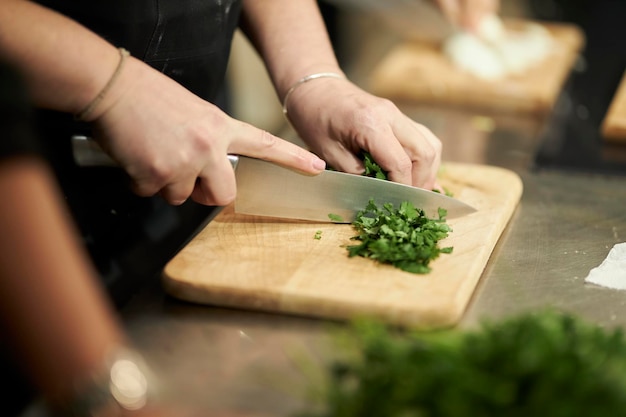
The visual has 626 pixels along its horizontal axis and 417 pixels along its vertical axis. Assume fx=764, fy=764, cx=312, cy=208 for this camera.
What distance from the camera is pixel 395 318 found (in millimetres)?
1194

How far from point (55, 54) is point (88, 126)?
0.34m

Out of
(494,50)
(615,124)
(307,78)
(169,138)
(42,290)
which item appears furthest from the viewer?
(494,50)

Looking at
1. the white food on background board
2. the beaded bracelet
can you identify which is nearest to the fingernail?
the beaded bracelet

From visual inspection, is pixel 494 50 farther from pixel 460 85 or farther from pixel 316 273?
pixel 316 273

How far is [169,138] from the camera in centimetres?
122

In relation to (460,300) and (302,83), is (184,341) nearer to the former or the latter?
(460,300)

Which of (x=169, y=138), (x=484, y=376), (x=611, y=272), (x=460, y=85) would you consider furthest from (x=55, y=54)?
(x=460, y=85)

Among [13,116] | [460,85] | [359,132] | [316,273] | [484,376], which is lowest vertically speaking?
[460,85]

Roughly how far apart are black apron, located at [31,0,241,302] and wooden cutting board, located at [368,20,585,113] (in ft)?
3.12

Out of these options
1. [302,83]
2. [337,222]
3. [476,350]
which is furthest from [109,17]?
[476,350]

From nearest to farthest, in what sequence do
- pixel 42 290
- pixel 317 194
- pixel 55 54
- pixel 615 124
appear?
pixel 42 290
pixel 55 54
pixel 317 194
pixel 615 124

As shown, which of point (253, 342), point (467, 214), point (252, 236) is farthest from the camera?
point (467, 214)

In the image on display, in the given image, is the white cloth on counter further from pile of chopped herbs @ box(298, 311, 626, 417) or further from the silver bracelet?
the silver bracelet

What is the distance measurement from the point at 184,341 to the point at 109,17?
23.4 inches
